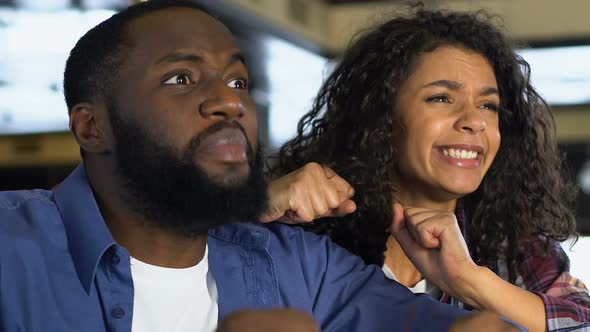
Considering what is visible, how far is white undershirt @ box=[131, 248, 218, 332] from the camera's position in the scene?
1295 millimetres

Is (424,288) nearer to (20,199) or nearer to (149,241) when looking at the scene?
(149,241)

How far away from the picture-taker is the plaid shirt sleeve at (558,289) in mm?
1633

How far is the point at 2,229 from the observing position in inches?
48.1

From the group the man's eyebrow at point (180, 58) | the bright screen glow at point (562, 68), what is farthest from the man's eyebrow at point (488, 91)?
the bright screen glow at point (562, 68)

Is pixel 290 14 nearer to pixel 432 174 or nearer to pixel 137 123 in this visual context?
pixel 432 174

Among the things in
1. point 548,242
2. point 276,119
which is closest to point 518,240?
point 548,242

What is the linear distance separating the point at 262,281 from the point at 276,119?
5.18 meters

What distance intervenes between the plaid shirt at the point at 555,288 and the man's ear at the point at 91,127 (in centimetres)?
77

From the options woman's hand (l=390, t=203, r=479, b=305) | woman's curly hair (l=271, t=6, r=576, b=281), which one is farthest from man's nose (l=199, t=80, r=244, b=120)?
woman's curly hair (l=271, t=6, r=576, b=281)

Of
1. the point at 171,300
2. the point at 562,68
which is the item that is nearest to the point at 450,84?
the point at 171,300

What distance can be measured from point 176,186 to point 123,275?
0.15m

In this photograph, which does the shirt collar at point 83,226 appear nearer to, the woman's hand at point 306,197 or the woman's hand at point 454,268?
the woman's hand at point 306,197

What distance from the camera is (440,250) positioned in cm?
157

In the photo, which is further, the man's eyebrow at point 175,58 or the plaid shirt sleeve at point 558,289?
the plaid shirt sleeve at point 558,289
